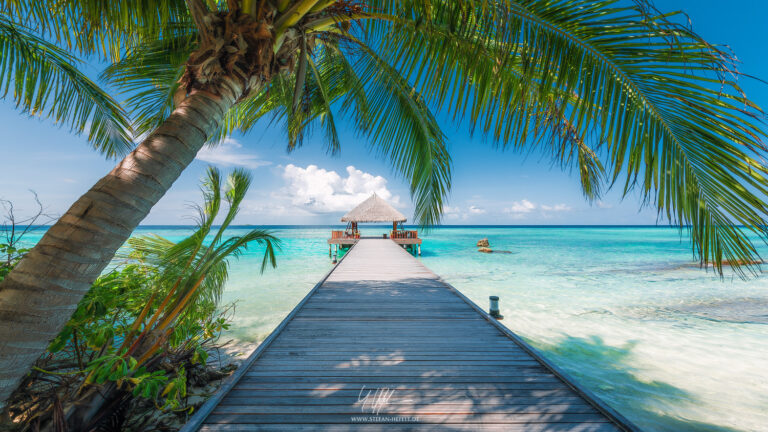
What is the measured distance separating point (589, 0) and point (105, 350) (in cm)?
436

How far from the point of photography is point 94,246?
130cm

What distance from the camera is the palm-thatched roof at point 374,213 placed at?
17438 millimetres

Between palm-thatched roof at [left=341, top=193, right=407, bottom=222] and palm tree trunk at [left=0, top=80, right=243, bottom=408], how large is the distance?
15618mm

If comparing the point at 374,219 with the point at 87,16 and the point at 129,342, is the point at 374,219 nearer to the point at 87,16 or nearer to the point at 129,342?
the point at 129,342

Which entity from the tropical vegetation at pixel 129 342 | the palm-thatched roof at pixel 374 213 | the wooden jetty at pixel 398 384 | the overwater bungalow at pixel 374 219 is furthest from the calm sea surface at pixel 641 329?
the palm-thatched roof at pixel 374 213

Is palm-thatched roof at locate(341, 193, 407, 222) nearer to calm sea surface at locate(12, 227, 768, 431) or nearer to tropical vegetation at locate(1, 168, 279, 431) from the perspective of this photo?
calm sea surface at locate(12, 227, 768, 431)

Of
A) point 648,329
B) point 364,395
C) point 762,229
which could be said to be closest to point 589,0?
point 762,229

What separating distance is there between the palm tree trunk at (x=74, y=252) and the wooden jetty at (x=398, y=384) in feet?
2.83

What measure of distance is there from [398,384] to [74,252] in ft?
6.57

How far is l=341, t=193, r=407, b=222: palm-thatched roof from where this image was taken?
17.4 meters

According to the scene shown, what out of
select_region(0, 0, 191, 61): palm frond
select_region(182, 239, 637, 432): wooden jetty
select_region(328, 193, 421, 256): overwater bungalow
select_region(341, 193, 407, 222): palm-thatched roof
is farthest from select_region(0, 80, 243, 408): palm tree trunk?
select_region(341, 193, 407, 222): palm-thatched roof

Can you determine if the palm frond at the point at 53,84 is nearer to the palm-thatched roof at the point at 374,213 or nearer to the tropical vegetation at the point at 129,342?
the tropical vegetation at the point at 129,342

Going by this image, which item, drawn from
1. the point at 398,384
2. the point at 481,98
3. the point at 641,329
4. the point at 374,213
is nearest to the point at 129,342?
the point at 398,384

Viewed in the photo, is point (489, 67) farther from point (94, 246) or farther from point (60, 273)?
point (60, 273)
